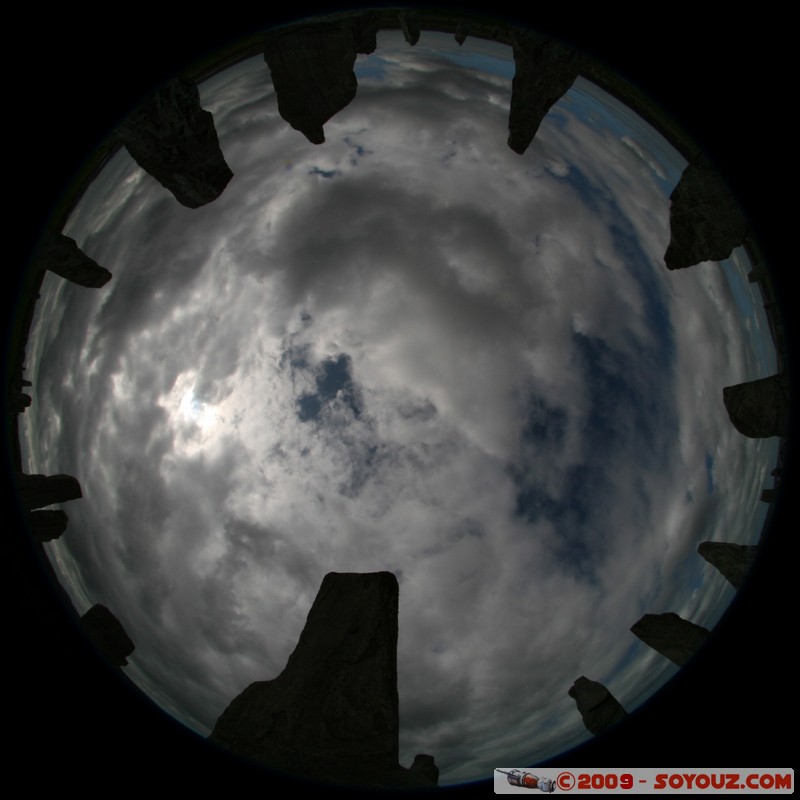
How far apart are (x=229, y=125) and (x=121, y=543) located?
27.4ft

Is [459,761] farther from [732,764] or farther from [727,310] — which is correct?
[727,310]

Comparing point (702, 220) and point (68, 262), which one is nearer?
point (68, 262)

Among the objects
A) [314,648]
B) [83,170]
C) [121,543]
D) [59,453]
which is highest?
[83,170]

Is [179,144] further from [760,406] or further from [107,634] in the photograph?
[760,406]

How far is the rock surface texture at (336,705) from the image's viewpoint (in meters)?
7.20

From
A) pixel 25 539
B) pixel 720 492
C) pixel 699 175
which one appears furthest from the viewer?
pixel 720 492

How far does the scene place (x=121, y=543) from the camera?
1011cm

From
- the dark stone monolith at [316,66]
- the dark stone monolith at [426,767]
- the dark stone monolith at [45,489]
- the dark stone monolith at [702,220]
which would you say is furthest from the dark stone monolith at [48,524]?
the dark stone monolith at [702,220]

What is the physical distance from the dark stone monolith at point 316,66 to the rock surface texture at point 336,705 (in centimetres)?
896

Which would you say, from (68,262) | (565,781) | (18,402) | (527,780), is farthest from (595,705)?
(68,262)

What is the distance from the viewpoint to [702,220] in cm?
888

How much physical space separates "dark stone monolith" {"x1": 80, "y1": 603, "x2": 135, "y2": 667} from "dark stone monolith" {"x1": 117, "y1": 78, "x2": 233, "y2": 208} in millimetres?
7438

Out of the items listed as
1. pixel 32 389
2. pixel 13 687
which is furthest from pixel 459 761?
pixel 32 389

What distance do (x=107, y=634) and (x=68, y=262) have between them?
6.11 m
